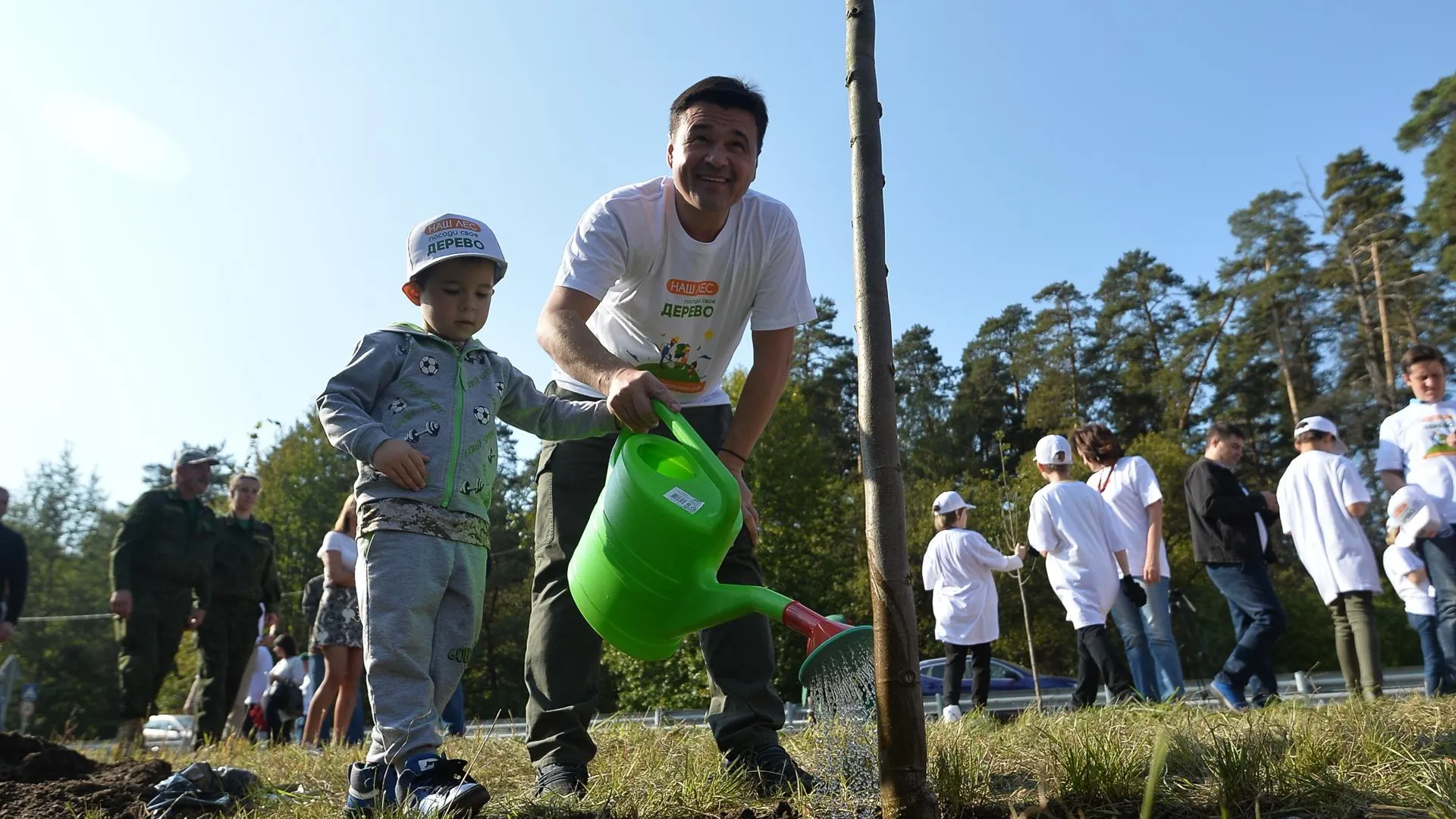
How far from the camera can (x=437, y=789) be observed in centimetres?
234

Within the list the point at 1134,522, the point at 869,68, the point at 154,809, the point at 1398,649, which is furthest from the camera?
the point at 1398,649

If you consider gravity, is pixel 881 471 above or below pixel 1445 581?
above

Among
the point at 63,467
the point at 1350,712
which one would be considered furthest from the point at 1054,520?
the point at 63,467

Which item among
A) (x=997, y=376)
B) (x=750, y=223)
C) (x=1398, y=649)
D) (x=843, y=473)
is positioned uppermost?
(x=997, y=376)

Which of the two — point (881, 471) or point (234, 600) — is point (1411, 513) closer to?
point (881, 471)

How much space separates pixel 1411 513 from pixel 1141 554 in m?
1.30

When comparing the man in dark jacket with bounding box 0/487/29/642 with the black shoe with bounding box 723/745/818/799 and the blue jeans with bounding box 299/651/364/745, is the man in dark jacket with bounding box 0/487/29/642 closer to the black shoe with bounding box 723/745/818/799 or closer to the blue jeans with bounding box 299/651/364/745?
the blue jeans with bounding box 299/651/364/745

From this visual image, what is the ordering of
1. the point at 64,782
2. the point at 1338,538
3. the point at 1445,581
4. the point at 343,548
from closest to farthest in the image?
1. the point at 64,782
2. the point at 1445,581
3. the point at 1338,538
4. the point at 343,548

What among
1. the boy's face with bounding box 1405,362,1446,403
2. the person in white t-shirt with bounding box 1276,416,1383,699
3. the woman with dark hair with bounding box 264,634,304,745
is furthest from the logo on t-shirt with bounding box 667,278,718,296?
the woman with dark hair with bounding box 264,634,304,745

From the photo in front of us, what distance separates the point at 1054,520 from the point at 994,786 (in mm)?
3593

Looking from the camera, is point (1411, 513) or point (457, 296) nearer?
point (457, 296)

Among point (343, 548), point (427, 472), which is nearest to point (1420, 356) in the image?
point (427, 472)

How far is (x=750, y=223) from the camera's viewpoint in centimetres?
304

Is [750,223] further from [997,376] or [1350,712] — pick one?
[997,376]
